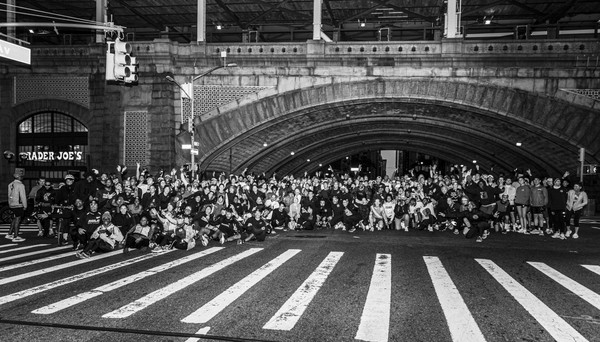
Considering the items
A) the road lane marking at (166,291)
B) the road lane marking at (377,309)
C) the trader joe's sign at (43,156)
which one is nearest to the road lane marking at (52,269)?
the road lane marking at (166,291)

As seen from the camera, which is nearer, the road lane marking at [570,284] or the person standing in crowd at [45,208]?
the road lane marking at [570,284]

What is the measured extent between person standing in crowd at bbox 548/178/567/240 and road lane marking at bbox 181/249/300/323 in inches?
385

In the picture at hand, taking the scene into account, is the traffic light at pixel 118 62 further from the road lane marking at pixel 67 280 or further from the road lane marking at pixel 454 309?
the road lane marking at pixel 454 309

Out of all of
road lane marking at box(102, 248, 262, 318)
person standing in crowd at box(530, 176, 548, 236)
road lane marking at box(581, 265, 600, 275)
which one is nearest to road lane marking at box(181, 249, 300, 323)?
road lane marking at box(102, 248, 262, 318)

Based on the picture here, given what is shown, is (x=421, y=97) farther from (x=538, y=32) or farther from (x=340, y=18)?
(x=538, y=32)

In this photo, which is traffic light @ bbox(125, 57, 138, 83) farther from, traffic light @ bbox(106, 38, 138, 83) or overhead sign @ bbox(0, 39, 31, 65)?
overhead sign @ bbox(0, 39, 31, 65)

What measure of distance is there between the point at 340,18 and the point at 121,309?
107 feet

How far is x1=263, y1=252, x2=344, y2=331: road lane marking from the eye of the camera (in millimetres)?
5383

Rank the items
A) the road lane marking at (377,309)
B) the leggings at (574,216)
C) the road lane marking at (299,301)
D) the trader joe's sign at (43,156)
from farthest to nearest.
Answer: the trader joe's sign at (43,156)
the leggings at (574,216)
the road lane marking at (299,301)
the road lane marking at (377,309)

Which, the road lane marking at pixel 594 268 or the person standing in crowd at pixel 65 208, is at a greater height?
the person standing in crowd at pixel 65 208

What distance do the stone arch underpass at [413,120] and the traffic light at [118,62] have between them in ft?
47.0

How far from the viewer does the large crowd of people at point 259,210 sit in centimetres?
1181

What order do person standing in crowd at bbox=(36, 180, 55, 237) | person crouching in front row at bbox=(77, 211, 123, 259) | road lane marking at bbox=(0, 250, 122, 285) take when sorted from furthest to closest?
person standing in crowd at bbox=(36, 180, 55, 237), person crouching in front row at bbox=(77, 211, 123, 259), road lane marking at bbox=(0, 250, 122, 285)

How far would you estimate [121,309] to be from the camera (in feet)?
19.5
